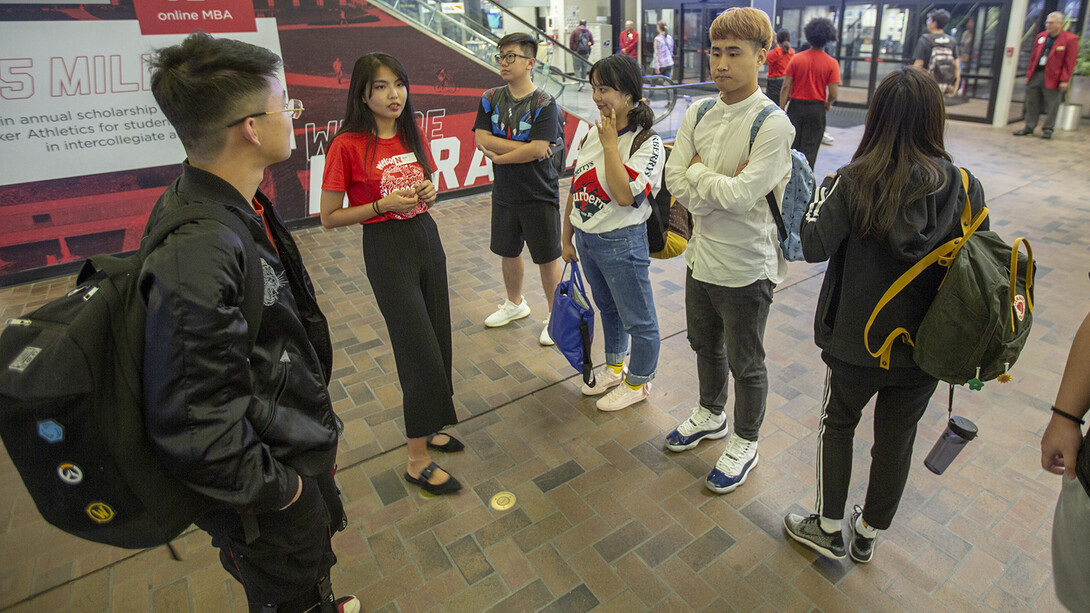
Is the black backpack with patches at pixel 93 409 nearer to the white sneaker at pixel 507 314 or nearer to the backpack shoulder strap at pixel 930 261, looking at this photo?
the backpack shoulder strap at pixel 930 261

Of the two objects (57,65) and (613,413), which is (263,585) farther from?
(57,65)

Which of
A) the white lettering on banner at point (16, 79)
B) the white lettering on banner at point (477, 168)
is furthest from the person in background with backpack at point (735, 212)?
the white lettering on banner at point (16, 79)

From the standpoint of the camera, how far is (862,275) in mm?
2141

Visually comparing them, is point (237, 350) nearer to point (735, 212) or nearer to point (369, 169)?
point (369, 169)

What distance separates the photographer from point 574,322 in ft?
11.7

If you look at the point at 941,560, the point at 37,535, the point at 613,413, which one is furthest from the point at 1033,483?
the point at 37,535

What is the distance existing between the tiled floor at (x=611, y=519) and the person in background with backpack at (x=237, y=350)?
908mm

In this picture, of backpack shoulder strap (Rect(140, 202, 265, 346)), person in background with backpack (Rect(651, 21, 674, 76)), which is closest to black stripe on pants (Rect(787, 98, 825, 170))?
backpack shoulder strap (Rect(140, 202, 265, 346))

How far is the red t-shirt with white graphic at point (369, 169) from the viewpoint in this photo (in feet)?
8.85

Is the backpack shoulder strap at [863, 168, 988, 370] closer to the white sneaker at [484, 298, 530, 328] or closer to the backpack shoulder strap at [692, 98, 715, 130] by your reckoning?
the backpack shoulder strap at [692, 98, 715, 130]

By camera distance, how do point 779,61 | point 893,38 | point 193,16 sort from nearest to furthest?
1. point 193,16
2. point 779,61
3. point 893,38

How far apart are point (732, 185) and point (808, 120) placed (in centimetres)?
580

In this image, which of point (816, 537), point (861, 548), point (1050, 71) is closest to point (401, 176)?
point (816, 537)

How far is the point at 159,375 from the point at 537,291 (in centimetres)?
417
